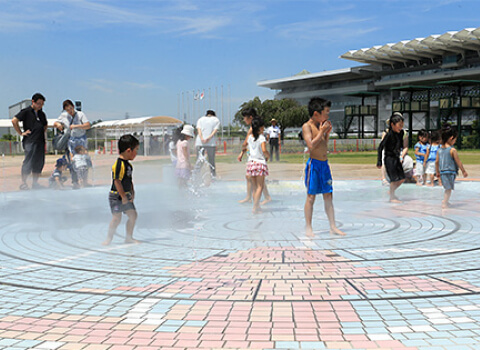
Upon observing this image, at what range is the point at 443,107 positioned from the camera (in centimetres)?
4197

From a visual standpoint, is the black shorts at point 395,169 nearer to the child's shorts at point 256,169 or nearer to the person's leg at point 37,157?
the child's shorts at point 256,169

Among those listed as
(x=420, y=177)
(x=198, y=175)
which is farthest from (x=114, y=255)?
(x=420, y=177)

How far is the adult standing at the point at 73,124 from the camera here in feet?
34.7

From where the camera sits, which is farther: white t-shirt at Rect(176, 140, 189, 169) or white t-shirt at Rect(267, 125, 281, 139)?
white t-shirt at Rect(267, 125, 281, 139)

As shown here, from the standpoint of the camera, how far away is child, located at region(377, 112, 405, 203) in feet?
29.2

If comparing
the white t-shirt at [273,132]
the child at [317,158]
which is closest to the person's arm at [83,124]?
the child at [317,158]

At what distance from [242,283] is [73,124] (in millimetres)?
7827

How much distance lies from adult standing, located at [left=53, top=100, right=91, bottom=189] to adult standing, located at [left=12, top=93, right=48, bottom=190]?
16.1 inches

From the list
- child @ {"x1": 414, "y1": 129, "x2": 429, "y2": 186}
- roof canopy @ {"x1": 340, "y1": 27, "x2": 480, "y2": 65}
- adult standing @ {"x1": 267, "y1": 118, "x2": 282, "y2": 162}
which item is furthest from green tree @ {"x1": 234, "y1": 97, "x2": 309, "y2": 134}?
child @ {"x1": 414, "y1": 129, "x2": 429, "y2": 186}

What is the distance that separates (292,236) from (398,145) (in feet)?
14.0

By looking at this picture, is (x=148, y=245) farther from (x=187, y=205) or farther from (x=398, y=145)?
(x=398, y=145)

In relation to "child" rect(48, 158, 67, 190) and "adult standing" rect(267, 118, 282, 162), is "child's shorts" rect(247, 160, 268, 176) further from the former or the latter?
"adult standing" rect(267, 118, 282, 162)

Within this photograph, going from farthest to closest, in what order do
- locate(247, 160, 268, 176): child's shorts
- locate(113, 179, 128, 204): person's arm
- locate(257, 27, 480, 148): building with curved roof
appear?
1. locate(257, 27, 480, 148): building with curved roof
2. locate(247, 160, 268, 176): child's shorts
3. locate(113, 179, 128, 204): person's arm

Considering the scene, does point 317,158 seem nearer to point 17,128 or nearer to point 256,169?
point 256,169
